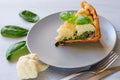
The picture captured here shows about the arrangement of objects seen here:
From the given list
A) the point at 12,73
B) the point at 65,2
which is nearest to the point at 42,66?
the point at 12,73

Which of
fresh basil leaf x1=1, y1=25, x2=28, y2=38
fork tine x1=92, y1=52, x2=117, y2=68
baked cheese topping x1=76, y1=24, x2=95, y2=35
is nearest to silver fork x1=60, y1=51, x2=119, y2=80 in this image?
fork tine x1=92, y1=52, x2=117, y2=68

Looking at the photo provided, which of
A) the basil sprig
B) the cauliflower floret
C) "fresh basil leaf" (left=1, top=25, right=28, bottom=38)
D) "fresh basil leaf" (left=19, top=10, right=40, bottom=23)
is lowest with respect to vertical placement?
the cauliflower floret

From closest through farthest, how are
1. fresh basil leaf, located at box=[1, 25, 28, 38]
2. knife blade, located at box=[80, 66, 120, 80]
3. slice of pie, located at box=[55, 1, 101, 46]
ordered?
1. knife blade, located at box=[80, 66, 120, 80]
2. slice of pie, located at box=[55, 1, 101, 46]
3. fresh basil leaf, located at box=[1, 25, 28, 38]

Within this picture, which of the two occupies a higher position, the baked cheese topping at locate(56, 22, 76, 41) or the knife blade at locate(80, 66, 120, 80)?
the baked cheese topping at locate(56, 22, 76, 41)

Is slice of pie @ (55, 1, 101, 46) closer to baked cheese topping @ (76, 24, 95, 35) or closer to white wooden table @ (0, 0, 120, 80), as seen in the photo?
baked cheese topping @ (76, 24, 95, 35)

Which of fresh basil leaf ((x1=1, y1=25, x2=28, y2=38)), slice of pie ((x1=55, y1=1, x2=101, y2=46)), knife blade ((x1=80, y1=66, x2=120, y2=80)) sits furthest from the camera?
fresh basil leaf ((x1=1, y1=25, x2=28, y2=38))

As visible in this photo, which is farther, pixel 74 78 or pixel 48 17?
pixel 48 17

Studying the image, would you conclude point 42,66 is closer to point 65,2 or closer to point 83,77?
point 83,77

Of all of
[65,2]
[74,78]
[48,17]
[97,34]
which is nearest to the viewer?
[74,78]
